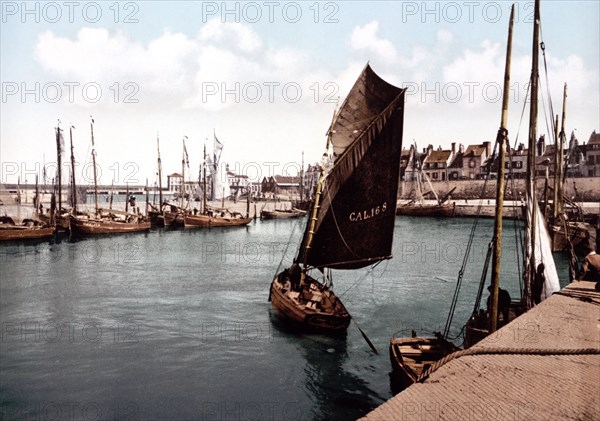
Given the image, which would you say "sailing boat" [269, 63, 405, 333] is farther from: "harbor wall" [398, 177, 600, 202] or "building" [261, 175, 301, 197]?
"building" [261, 175, 301, 197]

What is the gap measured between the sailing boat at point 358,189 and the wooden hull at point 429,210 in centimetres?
6702

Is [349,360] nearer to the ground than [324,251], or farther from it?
nearer to the ground

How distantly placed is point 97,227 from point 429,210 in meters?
59.8

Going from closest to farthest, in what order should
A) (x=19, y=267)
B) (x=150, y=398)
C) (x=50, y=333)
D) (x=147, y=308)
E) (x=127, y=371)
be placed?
(x=150, y=398) → (x=127, y=371) → (x=50, y=333) → (x=147, y=308) → (x=19, y=267)

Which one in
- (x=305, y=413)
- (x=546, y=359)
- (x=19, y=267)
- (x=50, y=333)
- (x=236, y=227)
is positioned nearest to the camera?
(x=546, y=359)

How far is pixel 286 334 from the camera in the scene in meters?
20.0

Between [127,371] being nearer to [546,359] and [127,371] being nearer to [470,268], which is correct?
[546,359]

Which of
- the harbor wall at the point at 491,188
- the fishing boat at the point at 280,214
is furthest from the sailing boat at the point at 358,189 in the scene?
the fishing boat at the point at 280,214

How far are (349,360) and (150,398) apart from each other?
7.60 meters

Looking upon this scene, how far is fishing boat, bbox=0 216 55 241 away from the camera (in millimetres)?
50381

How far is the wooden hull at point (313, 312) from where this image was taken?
62.0 feet

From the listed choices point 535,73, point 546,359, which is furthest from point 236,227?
point 546,359

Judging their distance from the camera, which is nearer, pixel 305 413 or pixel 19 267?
pixel 305 413

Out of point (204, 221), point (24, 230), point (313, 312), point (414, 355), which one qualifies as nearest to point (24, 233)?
point (24, 230)
